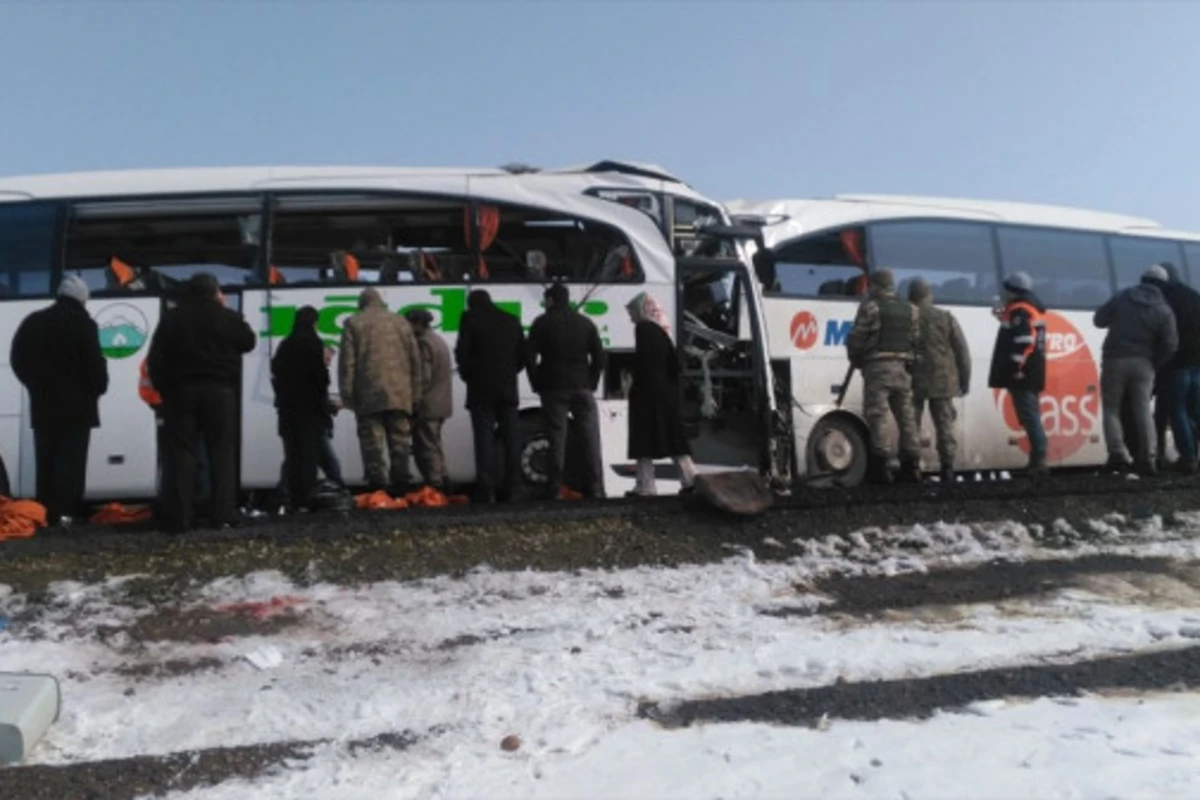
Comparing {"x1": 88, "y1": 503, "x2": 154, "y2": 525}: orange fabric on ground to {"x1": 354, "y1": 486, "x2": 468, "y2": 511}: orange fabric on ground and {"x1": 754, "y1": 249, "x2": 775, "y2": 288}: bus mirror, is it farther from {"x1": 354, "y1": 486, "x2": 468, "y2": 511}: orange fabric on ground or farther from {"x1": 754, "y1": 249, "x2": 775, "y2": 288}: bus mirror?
{"x1": 754, "y1": 249, "x2": 775, "y2": 288}: bus mirror

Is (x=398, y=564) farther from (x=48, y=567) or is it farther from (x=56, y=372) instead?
(x=56, y=372)

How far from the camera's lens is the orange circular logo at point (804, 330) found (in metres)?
11.5

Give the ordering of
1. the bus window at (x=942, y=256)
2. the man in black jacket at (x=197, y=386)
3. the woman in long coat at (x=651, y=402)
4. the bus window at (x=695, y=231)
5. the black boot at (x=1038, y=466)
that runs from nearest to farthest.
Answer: the man in black jacket at (x=197, y=386) → the woman in long coat at (x=651, y=402) → the black boot at (x=1038, y=466) → the bus window at (x=695, y=231) → the bus window at (x=942, y=256)

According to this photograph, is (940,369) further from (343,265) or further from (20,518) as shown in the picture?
(20,518)

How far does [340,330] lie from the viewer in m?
9.73

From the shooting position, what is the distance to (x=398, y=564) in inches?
264

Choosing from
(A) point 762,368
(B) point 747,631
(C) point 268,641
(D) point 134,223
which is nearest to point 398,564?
(C) point 268,641

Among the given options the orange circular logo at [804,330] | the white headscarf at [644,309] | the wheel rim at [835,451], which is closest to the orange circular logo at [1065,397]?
the wheel rim at [835,451]

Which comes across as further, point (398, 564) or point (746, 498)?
point (746, 498)

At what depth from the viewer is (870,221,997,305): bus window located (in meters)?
12.1

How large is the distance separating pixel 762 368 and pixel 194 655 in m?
6.36

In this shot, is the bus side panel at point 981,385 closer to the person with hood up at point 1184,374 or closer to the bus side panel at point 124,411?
the person with hood up at point 1184,374

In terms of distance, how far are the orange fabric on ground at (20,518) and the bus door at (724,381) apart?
5.85 metres

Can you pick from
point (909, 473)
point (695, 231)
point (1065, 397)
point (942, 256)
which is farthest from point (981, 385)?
point (695, 231)
